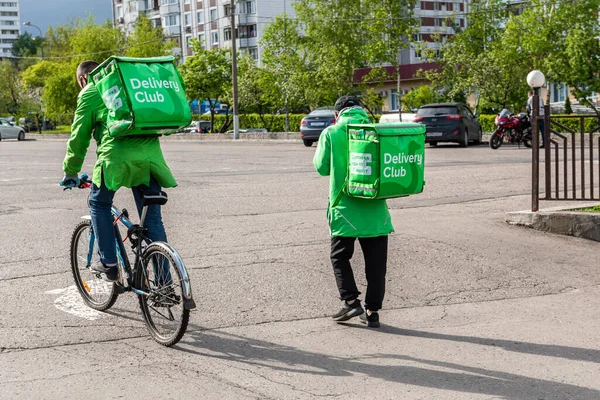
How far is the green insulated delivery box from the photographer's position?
5688 mm

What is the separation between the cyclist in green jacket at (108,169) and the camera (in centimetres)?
577

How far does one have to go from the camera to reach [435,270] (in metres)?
8.06

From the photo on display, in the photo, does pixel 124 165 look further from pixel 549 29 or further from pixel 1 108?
pixel 1 108

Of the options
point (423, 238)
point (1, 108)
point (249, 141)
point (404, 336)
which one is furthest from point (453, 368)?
point (1, 108)

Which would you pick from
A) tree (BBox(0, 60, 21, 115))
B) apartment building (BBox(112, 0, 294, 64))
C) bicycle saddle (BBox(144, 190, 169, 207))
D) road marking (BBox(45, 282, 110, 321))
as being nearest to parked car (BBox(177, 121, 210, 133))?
apartment building (BBox(112, 0, 294, 64))

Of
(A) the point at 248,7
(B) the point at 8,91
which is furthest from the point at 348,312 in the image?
(A) the point at 248,7

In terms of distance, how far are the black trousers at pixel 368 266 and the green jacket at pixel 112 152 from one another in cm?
121

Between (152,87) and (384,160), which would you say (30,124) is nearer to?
(152,87)

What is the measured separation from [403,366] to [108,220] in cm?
224

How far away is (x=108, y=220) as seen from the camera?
607 centimetres

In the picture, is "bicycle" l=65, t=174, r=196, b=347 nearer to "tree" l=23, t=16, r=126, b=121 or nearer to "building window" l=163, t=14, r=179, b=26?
"tree" l=23, t=16, r=126, b=121

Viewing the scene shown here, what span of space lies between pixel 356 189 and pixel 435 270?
2.52 m

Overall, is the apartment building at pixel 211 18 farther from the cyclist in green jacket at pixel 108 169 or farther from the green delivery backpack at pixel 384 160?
the green delivery backpack at pixel 384 160

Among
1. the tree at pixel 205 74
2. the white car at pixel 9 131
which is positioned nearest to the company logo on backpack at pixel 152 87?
the tree at pixel 205 74
